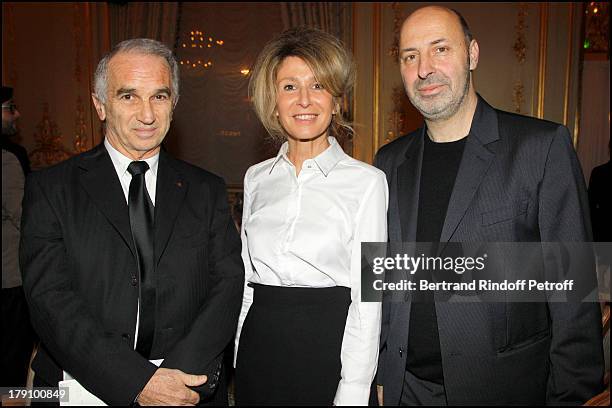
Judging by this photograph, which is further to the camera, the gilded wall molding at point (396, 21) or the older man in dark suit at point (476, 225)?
the gilded wall molding at point (396, 21)

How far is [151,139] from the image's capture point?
174 centimetres

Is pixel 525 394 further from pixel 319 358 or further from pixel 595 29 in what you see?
pixel 595 29

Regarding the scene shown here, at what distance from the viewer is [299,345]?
5.90 feet

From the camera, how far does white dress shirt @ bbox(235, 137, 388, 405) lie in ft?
5.61

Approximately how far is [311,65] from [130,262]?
90 centimetres

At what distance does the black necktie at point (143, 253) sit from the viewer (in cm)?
166

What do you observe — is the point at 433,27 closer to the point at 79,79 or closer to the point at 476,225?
the point at 476,225

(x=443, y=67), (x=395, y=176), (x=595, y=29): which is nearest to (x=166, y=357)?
(x=395, y=176)

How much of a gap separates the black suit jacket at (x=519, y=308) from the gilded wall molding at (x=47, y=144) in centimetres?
569

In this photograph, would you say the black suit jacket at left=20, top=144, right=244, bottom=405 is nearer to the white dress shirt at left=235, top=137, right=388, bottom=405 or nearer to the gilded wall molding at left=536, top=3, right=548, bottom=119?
the white dress shirt at left=235, top=137, right=388, bottom=405

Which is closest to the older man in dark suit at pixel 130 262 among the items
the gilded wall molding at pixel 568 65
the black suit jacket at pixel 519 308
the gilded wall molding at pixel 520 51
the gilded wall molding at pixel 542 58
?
the black suit jacket at pixel 519 308

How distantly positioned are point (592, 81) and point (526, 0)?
1708 millimetres

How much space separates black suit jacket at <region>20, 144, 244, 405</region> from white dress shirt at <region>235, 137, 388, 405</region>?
0.17 meters

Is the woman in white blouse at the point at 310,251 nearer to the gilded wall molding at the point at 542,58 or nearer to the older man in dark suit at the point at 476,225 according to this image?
the older man in dark suit at the point at 476,225
